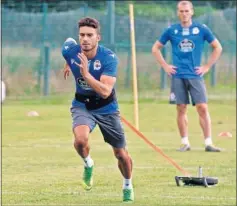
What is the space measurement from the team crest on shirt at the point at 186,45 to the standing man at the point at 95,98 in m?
5.52

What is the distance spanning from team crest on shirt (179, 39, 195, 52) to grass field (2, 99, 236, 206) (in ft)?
5.16

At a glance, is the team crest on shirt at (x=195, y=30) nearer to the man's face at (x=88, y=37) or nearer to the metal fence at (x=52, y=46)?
the man's face at (x=88, y=37)

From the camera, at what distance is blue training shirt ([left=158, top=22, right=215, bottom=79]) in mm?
15930

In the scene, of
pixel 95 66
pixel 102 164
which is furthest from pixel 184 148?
pixel 95 66

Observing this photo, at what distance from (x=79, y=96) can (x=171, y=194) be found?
4.72ft

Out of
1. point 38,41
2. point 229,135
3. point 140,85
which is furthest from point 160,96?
point 229,135

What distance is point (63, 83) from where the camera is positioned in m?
27.8

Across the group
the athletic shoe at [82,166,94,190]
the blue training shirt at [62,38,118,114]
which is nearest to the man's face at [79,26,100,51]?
the blue training shirt at [62,38,118,114]

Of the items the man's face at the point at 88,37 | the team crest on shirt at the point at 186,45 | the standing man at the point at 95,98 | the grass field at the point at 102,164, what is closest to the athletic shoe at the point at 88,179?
the grass field at the point at 102,164

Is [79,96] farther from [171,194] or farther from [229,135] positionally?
[229,135]

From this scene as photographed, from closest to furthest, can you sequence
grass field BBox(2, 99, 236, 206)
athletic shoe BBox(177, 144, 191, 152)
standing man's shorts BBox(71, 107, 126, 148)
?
standing man's shorts BBox(71, 107, 126, 148) < grass field BBox(2, 99, 236, 206) < athletic shoe BBox(177, 144, 191, 152)

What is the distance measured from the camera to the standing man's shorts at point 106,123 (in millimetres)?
10430

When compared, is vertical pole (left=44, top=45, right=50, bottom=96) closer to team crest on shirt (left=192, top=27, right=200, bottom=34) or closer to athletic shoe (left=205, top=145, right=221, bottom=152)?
team crest on shirt (left=192, top=27, right=200, bottom=34)

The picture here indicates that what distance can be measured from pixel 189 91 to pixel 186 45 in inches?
28.2
